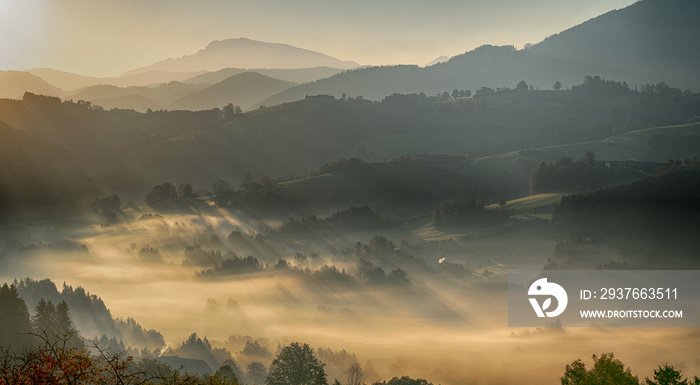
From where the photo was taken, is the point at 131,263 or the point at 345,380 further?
the point at 131,263

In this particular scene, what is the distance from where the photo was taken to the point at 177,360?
72.6m

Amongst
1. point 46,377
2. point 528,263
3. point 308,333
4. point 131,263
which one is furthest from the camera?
point 131,263

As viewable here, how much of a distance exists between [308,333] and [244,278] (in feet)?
167

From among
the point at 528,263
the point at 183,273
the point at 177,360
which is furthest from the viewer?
the point at 183,273

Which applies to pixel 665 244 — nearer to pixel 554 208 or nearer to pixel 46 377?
pixel 554 208

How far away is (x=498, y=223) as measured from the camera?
7062 inches

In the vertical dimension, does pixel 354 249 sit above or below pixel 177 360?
above

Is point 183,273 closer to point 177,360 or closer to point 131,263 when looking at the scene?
point 131,263

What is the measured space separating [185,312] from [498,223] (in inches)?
3696

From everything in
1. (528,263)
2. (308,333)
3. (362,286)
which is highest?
(528,263)

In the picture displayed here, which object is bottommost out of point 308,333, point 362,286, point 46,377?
point 46,377

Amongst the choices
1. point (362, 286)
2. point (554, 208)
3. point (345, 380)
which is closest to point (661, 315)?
point (345, 380)

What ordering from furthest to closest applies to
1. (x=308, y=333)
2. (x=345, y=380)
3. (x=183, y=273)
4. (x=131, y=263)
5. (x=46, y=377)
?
(x=131, y=263), (x=183, y=273), (x=308, y=333), (x=345, y=380), (x=46, y=377)

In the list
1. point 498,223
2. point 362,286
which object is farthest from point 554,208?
point 362,286
